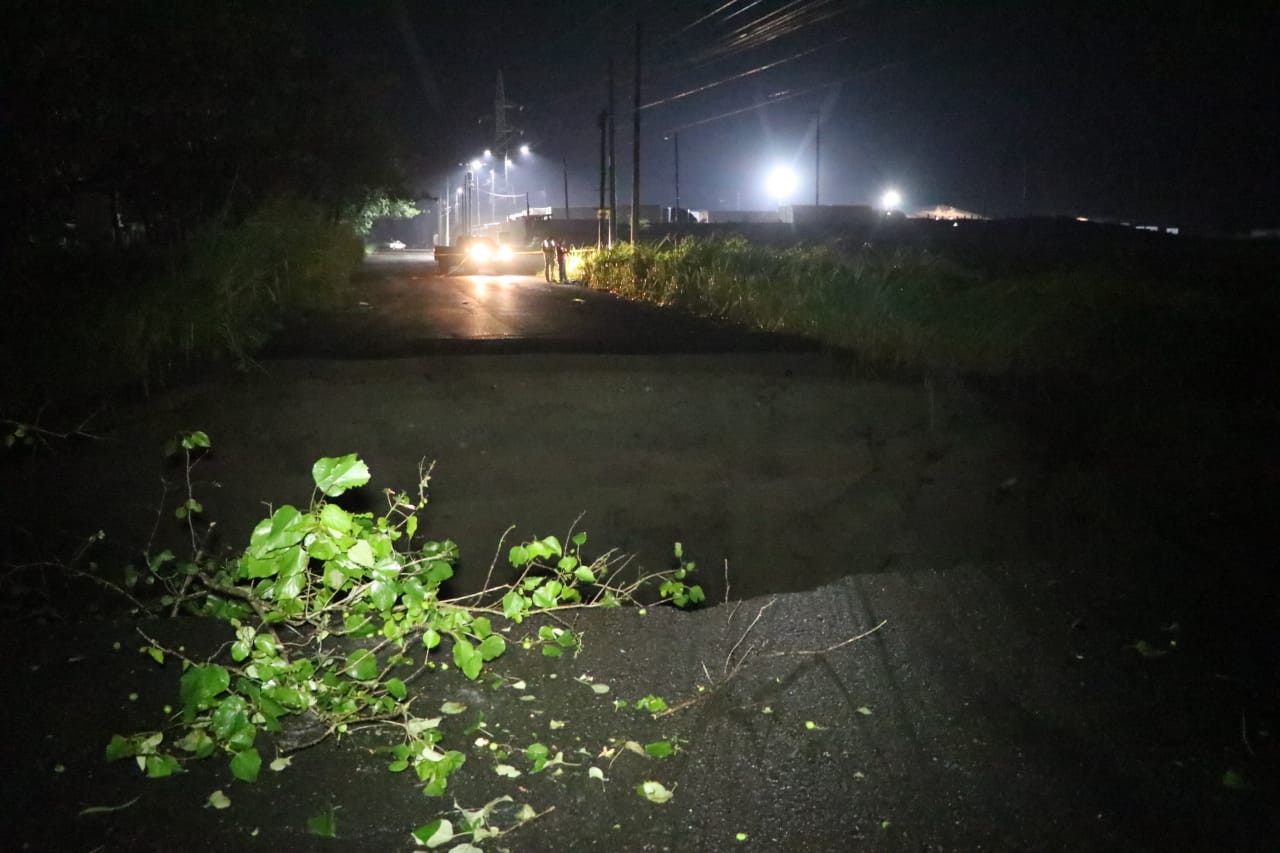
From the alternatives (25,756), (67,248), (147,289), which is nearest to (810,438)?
(25,756)

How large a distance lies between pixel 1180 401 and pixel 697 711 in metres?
7.68

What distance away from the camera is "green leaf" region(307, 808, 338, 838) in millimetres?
3197

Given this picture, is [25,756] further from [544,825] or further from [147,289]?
[147,289]

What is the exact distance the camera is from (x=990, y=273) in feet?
84.5

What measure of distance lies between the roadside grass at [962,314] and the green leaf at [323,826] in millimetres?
8722

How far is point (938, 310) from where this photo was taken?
47.5 feet

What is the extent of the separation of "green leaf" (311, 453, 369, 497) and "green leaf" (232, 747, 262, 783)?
0.93m

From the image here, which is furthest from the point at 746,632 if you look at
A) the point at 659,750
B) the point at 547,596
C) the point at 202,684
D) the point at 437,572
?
the point at 202,684

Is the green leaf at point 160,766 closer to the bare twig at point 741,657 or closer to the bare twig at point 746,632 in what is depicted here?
the bare twig at point 741,657

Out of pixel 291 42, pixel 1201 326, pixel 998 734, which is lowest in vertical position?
pixel 998 734

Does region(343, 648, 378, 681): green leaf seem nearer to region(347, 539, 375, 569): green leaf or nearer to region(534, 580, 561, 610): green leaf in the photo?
region(347, 539, 375, 569): green leaf

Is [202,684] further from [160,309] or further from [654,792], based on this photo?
[160,309]

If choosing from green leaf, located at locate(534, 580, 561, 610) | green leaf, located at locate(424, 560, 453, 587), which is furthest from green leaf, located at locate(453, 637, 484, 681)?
green leaf, located at locate(534, 580, 561, 610)

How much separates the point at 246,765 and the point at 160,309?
32.9 ft
